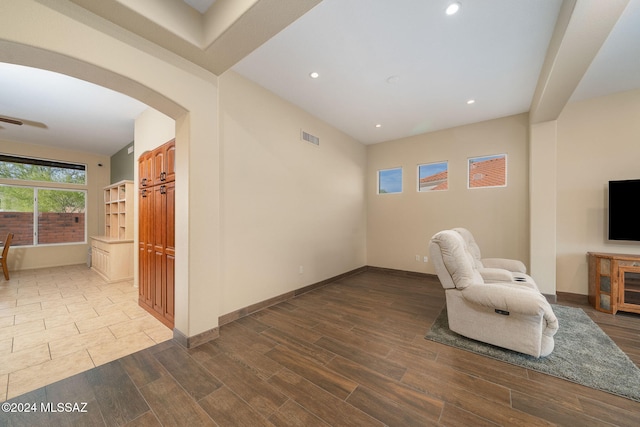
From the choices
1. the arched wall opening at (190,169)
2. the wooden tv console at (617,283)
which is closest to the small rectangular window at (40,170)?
the arched wall opening at (190,169)

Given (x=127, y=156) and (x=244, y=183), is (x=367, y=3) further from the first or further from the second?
(x=127, y=156)

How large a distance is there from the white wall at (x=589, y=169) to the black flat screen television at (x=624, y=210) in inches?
6.4

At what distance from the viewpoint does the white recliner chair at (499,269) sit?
3.02 m

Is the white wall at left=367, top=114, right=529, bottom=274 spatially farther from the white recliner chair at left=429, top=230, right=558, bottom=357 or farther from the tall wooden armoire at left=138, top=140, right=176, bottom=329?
the tall wooden armoire at left=138, top=140, right=176, bottom=329

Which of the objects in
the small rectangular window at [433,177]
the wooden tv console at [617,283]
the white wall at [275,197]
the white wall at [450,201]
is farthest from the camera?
the small rectangular window at [433,177]

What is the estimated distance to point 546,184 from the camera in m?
3.70

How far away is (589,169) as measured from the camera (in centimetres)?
359

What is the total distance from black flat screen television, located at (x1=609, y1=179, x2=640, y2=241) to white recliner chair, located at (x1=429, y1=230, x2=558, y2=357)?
2320 mm

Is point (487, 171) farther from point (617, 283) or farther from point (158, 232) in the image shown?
point (158, 232)

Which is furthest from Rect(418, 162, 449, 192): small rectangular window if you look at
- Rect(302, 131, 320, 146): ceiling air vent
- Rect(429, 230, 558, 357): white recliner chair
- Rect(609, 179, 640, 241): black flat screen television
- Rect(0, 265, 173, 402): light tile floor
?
Rect(0, 265, 173, 402): light tile floor

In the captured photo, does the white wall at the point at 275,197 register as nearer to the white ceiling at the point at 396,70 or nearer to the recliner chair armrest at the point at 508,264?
the white ceiling at the point at 396,70

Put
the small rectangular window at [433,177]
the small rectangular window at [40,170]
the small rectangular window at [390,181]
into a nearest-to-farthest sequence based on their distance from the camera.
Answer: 1. the small rectangular window at [433,177]
2. the small rectangular window at [390,181]
3. the small rectangular window at [40,170]

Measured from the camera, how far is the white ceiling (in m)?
2.14

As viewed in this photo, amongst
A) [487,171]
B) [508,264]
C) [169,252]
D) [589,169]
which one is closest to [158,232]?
[169,252]
